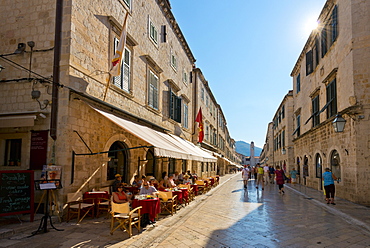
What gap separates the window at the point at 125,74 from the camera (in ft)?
32.9

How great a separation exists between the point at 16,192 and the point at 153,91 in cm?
837

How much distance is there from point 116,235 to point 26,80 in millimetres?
5008

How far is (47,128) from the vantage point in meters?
7.34

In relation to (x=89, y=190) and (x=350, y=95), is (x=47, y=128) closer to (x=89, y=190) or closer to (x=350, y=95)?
(x=89, y=190)

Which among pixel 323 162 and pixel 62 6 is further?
pixel 323 162

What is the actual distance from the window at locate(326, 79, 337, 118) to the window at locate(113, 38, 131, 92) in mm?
10035

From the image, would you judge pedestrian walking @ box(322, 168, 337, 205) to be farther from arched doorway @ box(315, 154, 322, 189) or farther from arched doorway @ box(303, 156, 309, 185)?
arched doorway @ box(303, 156, 309, 185)

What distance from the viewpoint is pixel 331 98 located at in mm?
13930

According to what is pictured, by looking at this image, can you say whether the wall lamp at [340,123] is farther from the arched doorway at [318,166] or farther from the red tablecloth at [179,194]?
the red tablecloth at [179,194]

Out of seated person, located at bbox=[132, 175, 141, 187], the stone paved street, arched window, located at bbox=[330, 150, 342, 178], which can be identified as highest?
arched window, located at bbox=[330, 150, 342, 178]

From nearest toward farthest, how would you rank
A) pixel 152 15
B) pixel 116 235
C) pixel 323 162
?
pixel 116 235, pixel 152 15, pixel 323 162

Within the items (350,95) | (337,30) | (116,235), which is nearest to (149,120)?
(116,235)

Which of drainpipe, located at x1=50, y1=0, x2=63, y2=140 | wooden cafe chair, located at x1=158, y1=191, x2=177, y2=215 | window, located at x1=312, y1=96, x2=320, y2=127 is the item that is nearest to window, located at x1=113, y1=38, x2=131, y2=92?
drainpipe, located at x1=50, y1=0, x2=63, y2=140

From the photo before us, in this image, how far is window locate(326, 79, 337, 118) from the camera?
13359 millimetres
